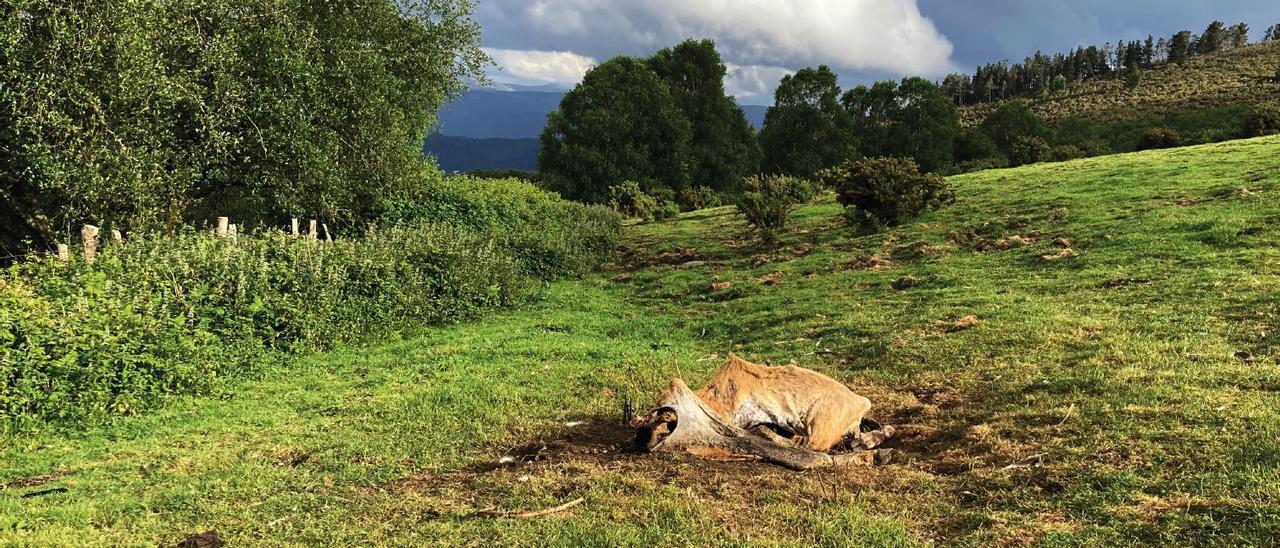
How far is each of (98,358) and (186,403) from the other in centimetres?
116

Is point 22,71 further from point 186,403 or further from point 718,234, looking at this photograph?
point 718,234

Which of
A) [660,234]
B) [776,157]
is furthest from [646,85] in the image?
[660,234]

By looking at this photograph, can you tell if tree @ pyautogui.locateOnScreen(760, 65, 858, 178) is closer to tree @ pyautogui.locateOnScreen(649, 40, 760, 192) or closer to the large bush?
tree @ pyautogui.locateOnScreen(649, 40, 760, 192)

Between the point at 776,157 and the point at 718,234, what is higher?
the point at 776,157

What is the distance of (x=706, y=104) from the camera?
59.4 metres

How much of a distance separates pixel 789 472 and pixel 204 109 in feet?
54.0

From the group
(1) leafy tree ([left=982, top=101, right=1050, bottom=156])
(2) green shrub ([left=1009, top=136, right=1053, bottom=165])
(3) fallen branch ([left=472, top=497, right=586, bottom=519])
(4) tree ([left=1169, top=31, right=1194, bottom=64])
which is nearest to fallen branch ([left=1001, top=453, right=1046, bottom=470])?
(3) fallen branch ([left=472, top=497, right=586, bottom=519])

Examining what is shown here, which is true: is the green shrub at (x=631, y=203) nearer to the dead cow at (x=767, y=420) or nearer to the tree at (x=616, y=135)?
the tree at (x=616, y=135)

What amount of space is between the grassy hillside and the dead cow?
70.2 meters

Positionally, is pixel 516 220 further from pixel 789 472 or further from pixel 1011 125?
pixel 1011 125

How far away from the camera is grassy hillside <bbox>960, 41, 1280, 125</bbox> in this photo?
63219mm

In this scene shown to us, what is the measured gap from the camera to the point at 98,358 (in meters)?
7.88

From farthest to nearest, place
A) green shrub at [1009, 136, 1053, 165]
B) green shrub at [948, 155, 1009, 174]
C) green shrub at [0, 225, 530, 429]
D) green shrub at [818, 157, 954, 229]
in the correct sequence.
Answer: green shrub at [948, 155, 1009, 174] < green shrub at [1009, 136, 1053, 165] < green shrub at [818, 157, 954, 229] < green shrub at [0, 225, 530, 429]

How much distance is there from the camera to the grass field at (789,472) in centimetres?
482
